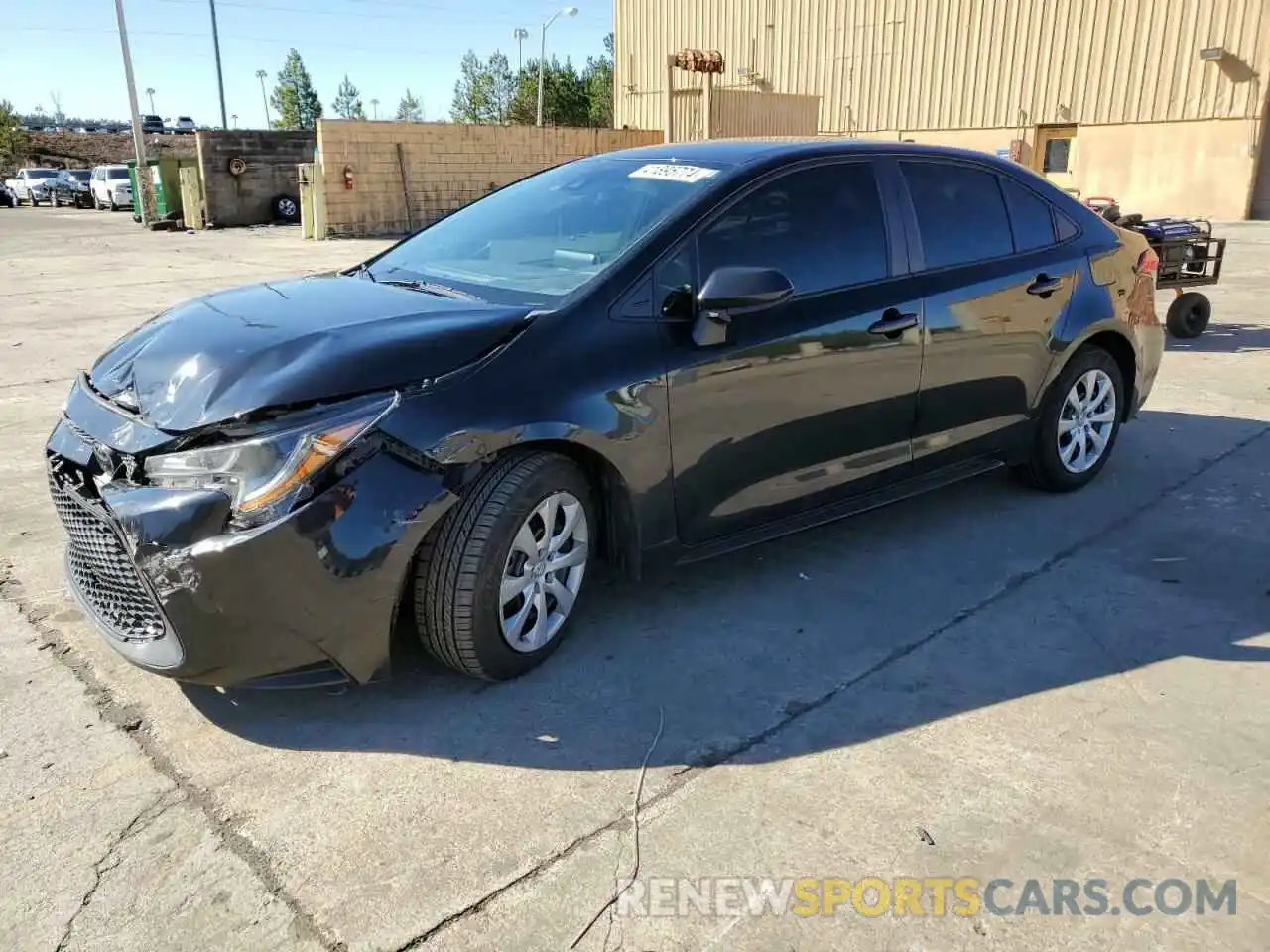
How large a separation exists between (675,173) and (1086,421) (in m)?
2.62

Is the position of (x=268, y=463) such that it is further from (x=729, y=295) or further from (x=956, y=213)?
(x=956, y=213)

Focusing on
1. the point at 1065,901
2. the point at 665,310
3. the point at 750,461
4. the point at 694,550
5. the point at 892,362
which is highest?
the point at 665,310

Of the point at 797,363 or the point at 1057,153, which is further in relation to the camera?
the point at 1057,153

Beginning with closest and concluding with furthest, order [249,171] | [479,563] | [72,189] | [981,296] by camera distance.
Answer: [479,563] < [981,296] < [249,171] < [72,189]

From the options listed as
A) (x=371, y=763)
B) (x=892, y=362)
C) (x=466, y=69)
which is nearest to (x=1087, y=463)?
(x=892, y=362)

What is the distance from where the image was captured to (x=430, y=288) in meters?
3.68

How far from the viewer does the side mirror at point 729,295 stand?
10.9ft

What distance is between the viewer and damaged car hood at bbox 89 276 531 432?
2840 millimetres

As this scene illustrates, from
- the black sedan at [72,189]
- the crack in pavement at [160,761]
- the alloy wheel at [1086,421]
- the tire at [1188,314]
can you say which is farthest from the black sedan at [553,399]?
the black sedan at [72,189]

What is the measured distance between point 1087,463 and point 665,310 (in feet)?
9.40

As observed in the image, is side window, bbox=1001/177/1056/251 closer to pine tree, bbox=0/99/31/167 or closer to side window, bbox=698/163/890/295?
side window, bbox=698/163/890/295

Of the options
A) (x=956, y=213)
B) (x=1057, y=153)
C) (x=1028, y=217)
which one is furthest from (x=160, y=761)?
(x=1057, y=153)

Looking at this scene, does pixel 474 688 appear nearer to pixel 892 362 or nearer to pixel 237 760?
pixel 237 760

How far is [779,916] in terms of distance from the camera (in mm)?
2346
